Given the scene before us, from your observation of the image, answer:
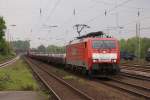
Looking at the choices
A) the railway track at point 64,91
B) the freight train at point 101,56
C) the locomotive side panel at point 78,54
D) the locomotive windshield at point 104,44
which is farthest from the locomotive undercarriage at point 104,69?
the railway track at point 64,91

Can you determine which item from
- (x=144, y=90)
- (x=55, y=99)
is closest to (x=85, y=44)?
(x=144, y=90)

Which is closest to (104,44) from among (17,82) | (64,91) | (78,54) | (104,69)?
(104,69)

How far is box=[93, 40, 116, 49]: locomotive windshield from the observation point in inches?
1030

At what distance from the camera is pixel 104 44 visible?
26.4m

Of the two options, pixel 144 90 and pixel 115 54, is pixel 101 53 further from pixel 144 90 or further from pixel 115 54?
pixel 144 90

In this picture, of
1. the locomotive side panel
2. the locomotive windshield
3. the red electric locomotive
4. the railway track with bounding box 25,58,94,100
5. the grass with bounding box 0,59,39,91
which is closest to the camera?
the railway track with bounding box 25,58,94,100

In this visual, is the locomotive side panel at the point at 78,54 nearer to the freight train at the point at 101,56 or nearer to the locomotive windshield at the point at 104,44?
the freight train at the point at 101,56

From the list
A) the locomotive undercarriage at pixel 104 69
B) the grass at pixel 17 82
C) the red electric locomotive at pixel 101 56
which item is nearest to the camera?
the grass at pixel 17 82

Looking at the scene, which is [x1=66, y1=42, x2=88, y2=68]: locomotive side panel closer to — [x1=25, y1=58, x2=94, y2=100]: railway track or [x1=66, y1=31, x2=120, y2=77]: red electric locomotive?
[x1=66, y1=31, x2=120, y2=77]: red electric locomotive

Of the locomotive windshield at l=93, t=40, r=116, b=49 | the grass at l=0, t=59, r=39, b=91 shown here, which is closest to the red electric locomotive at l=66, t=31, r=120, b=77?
the locomotive windshield at l=93, t=40, r=116, b=49

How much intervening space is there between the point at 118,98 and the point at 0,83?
7.73 metres

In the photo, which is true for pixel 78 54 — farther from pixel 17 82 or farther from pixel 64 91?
pixel 64 91

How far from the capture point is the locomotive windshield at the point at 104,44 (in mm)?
26172

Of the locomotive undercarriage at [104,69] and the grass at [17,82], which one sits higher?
the locomotive undercarriage at [104,69]
